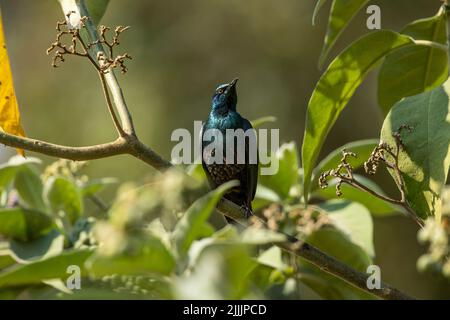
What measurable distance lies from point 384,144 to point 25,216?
39.4 inches

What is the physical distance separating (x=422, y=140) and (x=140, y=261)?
0.95 meters

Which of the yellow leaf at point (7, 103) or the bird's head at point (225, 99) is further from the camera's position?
the bird's head at point (225, 99)

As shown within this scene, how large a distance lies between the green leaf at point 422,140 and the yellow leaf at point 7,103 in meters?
0.88

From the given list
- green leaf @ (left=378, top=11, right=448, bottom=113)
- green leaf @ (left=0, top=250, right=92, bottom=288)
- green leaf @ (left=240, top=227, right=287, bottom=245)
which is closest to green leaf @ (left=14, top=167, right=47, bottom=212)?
green leaf @ (left=0, top=250, right=92, bottom=288)

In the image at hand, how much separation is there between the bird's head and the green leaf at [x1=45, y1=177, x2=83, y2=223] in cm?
221

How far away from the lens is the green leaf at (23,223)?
217 cm

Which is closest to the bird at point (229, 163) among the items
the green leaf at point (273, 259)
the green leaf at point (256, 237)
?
the green leaf at point (273, 259)

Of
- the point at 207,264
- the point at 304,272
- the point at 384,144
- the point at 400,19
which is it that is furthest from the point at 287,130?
the point at 207,264

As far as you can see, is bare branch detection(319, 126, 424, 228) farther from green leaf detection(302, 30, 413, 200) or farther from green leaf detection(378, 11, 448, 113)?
green leaf detection(378, 11, 448, 113)

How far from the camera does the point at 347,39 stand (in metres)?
9.51

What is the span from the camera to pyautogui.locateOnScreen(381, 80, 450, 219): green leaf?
1825mm

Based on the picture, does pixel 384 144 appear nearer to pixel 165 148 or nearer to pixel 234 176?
pixel 234 176

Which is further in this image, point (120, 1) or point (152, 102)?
point (120, 1)

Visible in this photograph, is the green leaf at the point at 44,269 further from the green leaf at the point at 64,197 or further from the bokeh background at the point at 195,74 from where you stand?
the bokeh background at the point at 195,74
